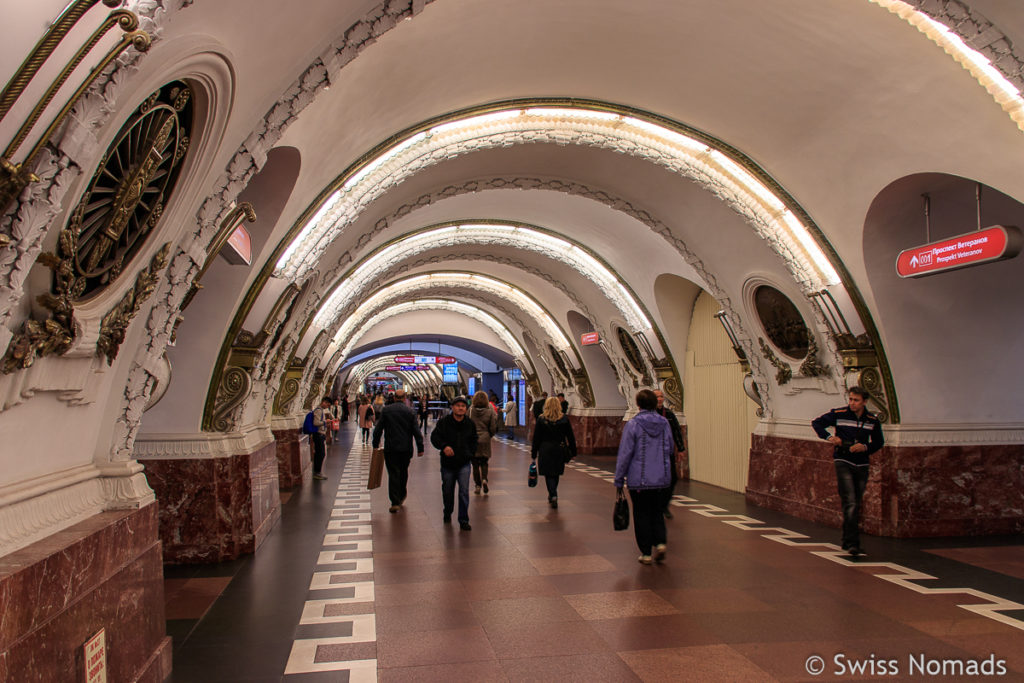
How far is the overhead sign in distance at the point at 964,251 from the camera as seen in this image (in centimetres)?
570

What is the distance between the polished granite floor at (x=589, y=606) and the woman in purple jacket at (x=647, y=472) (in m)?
0.25

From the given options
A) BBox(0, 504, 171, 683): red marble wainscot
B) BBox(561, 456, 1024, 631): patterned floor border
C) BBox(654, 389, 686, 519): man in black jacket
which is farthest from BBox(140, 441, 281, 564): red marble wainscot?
BBox(561, 456, 1024, 631): patterned floor border

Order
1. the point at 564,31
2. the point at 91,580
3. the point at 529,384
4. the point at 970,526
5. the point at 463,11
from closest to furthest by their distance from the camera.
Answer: the point at 91,580, the point at 463,11, the point at 564,31, the point at 970,526, the point at 529,384

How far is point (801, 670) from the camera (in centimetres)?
386

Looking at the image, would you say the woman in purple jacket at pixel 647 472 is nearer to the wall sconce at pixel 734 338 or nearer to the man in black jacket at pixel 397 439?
the man in black jacket at pixel 397 439

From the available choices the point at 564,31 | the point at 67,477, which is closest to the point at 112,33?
the point at 67,477

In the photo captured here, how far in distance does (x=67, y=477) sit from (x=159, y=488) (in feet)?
10.9

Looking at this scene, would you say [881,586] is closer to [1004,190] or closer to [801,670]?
[801,670]

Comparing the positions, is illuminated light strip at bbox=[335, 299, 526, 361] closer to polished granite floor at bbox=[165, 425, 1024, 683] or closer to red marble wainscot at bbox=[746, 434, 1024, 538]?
polished granite floor at bbox=[165, 425, 1024, 683]

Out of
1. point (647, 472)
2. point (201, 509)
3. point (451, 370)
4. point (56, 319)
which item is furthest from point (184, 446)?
point (451, 370)

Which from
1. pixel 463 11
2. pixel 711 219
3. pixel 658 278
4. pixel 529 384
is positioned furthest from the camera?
pixel 529 384

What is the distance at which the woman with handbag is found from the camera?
908 centimetres

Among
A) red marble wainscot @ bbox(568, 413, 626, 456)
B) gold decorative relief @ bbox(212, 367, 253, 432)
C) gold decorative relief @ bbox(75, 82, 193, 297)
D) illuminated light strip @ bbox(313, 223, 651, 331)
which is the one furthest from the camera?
red marble wainscot @ bbox(568, 413, 626, 456)

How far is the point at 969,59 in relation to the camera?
5133mm
